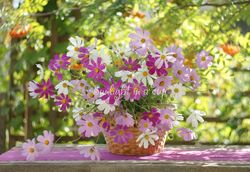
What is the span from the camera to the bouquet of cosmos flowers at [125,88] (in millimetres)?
1948

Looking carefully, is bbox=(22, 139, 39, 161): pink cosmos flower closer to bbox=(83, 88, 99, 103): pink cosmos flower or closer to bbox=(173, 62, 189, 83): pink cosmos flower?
bbox=(83, 88, 99, 103): pink cosmos flower

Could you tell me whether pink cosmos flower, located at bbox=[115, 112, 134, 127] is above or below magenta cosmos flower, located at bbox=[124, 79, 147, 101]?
below

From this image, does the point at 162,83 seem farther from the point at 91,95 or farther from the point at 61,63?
the point at 61,63

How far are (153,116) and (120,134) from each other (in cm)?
13

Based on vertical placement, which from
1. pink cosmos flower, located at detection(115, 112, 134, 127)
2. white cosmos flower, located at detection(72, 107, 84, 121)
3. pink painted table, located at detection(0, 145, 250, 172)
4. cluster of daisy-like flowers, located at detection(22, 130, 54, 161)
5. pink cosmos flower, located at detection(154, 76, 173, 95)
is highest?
pink cosmos flower, located at detection(154, 76, 173, 95)

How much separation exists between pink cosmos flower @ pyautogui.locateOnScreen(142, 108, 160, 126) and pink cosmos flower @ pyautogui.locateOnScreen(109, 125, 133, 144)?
0.27 ft

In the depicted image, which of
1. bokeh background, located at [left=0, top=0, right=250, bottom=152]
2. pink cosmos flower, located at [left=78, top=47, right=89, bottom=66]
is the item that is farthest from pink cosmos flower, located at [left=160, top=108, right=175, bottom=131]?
bokeh background, located at [left=0, top=0, right=250, bottom=152]

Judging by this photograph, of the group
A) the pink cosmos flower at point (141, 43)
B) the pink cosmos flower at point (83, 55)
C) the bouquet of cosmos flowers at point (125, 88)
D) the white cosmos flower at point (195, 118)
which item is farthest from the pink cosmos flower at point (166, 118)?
the pink cosmos flower at point (83, 55)

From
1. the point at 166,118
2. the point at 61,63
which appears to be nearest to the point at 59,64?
the point at 61,63

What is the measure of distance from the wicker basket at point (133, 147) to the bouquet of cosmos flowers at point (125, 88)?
21 millimetres

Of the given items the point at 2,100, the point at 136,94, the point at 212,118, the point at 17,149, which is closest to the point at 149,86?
the point at 136,94

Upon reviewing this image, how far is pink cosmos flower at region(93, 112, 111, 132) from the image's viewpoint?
196 centimetres

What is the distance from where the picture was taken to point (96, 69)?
77.9 inches

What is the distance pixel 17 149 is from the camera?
2352 mm
